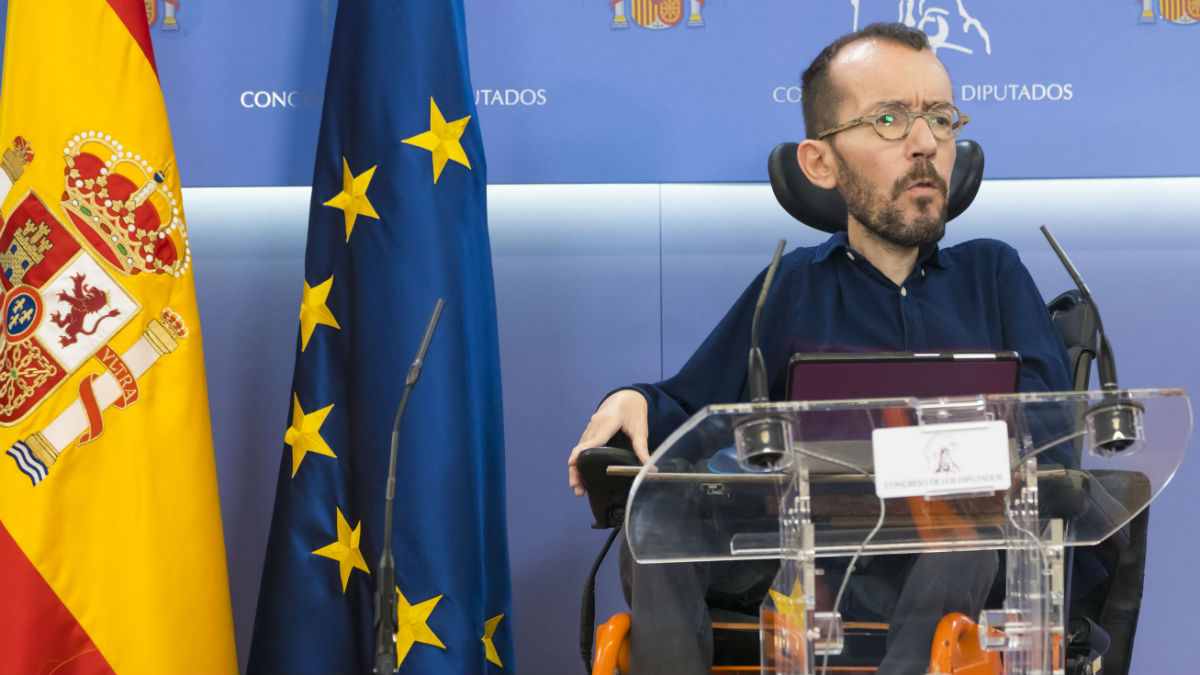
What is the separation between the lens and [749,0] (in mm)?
2746

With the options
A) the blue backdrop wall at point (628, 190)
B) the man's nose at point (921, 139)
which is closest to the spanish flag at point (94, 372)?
the blue backdrop wall at point (628, 190)

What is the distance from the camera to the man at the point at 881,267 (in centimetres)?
211

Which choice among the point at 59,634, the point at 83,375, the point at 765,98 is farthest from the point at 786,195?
the point at 59,634

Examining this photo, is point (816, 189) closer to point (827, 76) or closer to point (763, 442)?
point (827, 76)

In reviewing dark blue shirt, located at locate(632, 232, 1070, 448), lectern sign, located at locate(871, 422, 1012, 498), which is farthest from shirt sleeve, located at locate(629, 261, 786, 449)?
lectern sign, located at locate(871, 422, 1012, 498)

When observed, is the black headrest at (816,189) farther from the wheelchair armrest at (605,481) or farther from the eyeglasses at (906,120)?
the wheelchair armrest at (605,481)

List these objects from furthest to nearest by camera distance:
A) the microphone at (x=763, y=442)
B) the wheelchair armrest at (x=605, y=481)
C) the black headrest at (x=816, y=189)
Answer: the black headrest at (x=816, y=189) < the wheelchair armrest at (x=605, y=481) < the microphone at (x=763, y=442)

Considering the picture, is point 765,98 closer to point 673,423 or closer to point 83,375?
point 673,423

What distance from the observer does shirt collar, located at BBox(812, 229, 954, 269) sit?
7.46 feet

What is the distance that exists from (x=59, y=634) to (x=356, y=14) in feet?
4.55

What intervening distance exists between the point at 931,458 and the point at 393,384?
132 centimetres

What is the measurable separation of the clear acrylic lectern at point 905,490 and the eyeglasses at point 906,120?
36.4 inches

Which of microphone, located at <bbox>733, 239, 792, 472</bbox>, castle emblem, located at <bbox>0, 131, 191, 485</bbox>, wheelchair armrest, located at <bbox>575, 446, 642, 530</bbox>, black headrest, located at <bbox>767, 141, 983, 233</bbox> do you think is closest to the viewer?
microphone, located at <bbox>733, 239, 792, 472</bbox>

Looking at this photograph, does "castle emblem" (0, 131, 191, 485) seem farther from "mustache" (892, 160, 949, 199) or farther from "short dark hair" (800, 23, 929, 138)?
"mustache" (892, 160, 949, 199)
